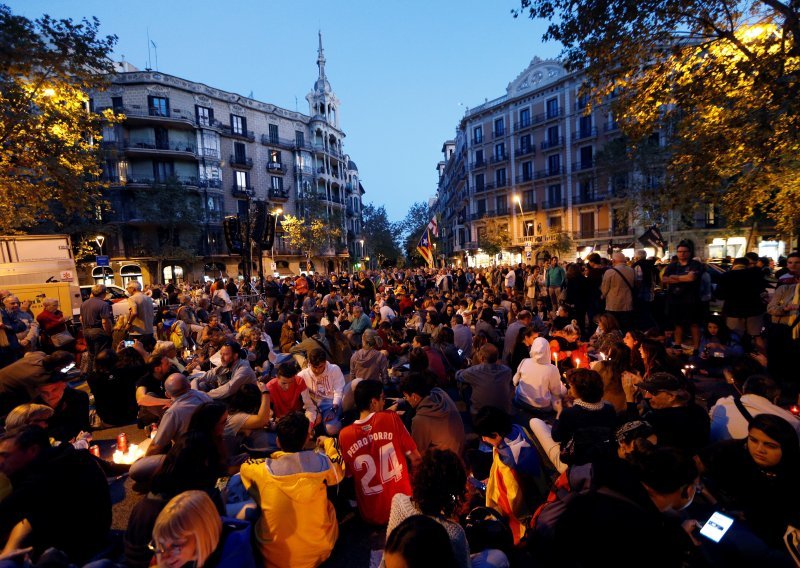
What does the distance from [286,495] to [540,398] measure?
361 centimetres

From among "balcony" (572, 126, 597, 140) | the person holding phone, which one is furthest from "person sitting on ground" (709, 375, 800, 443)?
"balcony" (572, 126, 597, 140)

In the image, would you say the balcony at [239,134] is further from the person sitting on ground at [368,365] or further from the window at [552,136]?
the person sitting on ground at [368,365]

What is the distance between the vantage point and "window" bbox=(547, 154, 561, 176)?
4375cm

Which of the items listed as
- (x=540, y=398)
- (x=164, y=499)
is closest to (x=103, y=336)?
(x=164, y=499)

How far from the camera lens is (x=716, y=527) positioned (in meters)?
2.33

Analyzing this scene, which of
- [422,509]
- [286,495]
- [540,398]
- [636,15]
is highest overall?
[636,15]

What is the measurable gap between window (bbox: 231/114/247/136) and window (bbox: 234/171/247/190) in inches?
165

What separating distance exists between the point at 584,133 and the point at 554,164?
4.19 metres

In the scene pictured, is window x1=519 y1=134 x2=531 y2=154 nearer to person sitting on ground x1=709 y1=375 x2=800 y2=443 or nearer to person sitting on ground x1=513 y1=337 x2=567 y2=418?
person sitting on ground x1=513 y1=337 x2=567 y2=418

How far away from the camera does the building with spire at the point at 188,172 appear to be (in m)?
35.7

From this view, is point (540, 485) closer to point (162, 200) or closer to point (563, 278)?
point (563, 278)

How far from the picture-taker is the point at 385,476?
3.38m

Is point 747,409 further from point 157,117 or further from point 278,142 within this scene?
point 278,142

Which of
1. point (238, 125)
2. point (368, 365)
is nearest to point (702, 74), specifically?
point (368, 365)
